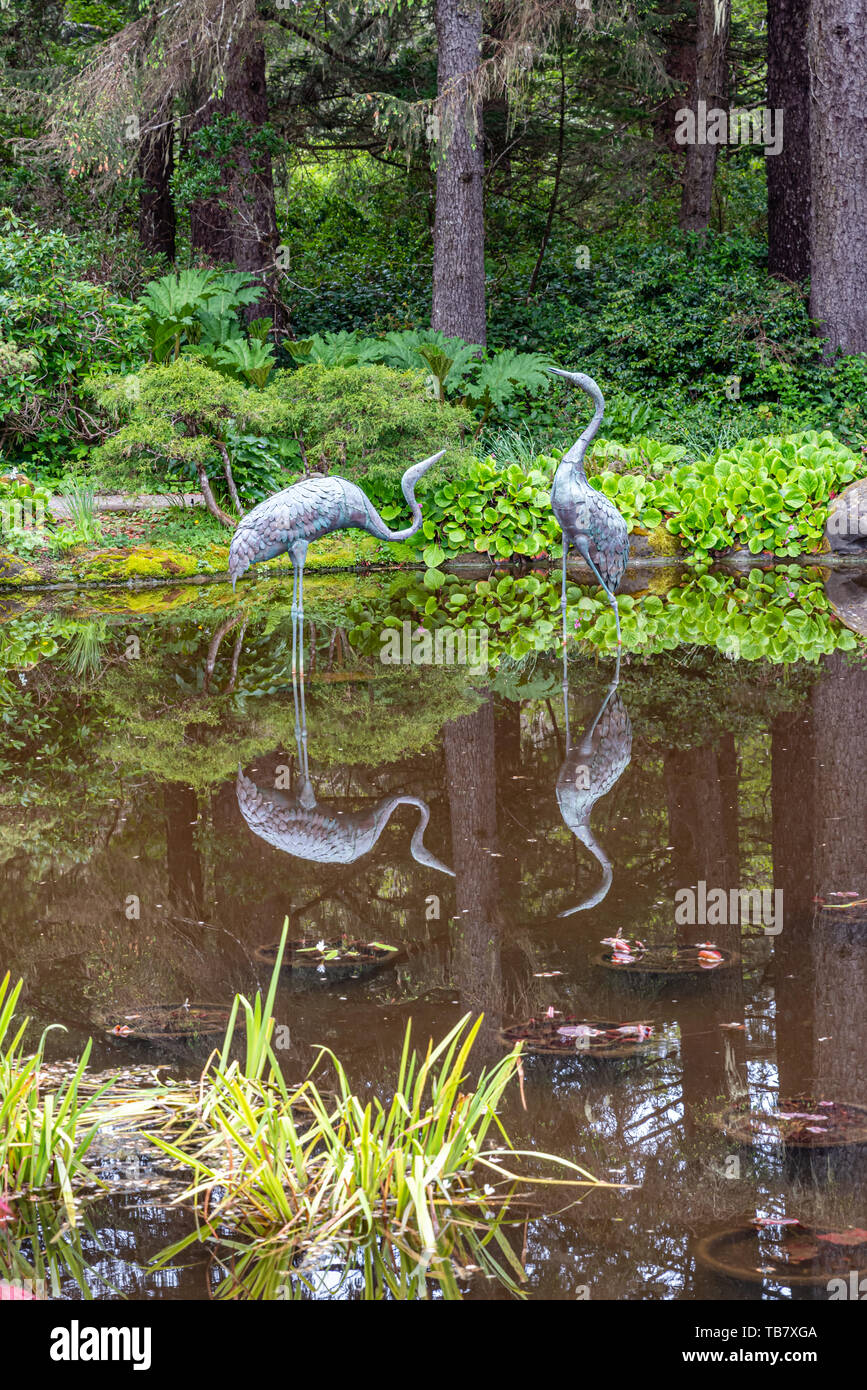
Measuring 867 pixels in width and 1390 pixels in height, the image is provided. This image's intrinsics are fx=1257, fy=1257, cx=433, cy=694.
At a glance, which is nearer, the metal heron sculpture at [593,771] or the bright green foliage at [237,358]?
the metal heron sculpture at [593,771]

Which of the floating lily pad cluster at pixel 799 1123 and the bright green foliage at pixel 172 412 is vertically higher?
the bright green foliage at pixel 172 412

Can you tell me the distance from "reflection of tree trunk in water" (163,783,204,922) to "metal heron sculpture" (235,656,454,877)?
0.25m

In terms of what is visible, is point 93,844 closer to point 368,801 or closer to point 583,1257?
point 368,801

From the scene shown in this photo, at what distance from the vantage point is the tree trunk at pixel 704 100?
16234 mm

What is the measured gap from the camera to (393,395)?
11.7 meters

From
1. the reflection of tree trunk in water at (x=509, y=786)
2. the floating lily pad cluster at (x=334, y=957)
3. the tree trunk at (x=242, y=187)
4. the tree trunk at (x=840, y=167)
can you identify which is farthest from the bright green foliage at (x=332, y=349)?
the floating lily pad cluster at (x=334, y=957)

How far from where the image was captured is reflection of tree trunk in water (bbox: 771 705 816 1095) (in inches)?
137

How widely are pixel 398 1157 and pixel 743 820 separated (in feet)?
9.80

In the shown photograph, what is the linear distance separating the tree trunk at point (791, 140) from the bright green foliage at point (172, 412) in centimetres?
782

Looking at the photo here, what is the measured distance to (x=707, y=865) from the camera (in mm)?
4918

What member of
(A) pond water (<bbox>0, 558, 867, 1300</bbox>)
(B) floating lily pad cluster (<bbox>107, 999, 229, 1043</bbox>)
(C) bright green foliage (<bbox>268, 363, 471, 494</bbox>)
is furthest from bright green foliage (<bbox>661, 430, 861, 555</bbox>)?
(B) floating lily pad cluster (<bbox>107, 999, 229, 1043</bbox>)

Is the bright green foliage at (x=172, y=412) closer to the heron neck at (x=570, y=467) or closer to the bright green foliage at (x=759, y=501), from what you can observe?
the bright green foliage at (x=759, y=501)

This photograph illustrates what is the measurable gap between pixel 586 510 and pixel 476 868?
3399mm

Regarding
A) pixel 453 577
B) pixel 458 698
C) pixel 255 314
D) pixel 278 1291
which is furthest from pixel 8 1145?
pixel 255 314
